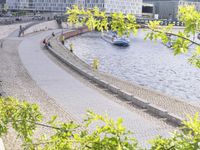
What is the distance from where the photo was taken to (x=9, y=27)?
78562mm

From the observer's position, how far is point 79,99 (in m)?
→ 21.1

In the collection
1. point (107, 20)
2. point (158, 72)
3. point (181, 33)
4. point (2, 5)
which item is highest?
point (2, 5)

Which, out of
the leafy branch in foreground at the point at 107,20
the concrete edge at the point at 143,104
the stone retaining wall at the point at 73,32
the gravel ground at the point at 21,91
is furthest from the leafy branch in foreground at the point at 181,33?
the stone retaining wall at the point at 73,32

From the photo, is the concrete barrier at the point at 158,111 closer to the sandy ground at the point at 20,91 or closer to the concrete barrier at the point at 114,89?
the sandy ground at the point at 20,91

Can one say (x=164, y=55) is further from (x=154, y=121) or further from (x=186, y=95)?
(x=154, y=121)

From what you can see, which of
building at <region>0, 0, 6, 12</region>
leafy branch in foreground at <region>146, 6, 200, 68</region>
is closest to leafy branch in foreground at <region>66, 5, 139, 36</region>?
leafy branch in foreground at <region>146, 6, 200, 68</region>

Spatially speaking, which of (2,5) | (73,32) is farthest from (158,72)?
(2,5)

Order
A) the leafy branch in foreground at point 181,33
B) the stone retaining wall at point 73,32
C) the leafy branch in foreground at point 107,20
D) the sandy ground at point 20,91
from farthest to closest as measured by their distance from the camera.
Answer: the stone retaining wall at point 73,32, the sandy ground at point 20,91, the leafy branch in foreground at point 107,20, the leafy branch in foreground at point 181,33

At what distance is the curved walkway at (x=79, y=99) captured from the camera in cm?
1586

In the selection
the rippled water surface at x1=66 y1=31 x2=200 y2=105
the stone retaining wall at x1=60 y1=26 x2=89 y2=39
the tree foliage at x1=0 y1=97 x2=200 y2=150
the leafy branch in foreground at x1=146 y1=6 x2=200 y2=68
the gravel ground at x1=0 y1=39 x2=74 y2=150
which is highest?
the leafy branch in foreground at x1=146 y1=6 x2=200 y2=68

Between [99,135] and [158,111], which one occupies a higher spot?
[99,135]

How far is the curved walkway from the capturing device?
52.0 feet

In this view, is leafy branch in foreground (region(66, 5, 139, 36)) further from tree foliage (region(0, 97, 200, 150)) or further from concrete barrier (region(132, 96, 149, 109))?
concrete barrier (region(132, 96, 149, 109))

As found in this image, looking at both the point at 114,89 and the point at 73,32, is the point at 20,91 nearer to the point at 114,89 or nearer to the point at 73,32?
the point at 114,89
